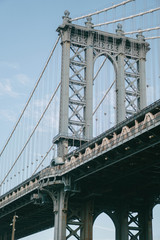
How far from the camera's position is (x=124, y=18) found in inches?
2904

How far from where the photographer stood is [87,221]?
72750 millimetres

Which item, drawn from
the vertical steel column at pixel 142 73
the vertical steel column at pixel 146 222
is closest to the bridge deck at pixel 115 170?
the vertical steel column at pixel 146 222

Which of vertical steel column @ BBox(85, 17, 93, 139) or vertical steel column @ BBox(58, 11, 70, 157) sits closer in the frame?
vertical steel column @ BBox(58, 11, 70, 157)

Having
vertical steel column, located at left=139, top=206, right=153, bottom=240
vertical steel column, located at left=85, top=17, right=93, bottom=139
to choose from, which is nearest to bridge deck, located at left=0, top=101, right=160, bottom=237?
vertical steel column, located at left=139, top=206, right=153, bottom=240

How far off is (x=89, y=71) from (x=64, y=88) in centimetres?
482

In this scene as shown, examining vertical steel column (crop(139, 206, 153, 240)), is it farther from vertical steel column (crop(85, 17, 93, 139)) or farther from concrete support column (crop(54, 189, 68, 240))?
vertical steel column (crop(85, 17, 93, 139))

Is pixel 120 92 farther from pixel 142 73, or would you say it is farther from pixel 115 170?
pixel 115 170

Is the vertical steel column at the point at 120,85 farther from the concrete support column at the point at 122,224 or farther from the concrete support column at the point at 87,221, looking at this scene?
the concrete support column at the point at 122,224

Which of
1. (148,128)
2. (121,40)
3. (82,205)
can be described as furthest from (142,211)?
(148,128)

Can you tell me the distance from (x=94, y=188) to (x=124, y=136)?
63.2 ft

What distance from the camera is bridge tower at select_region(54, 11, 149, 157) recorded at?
74250 mm

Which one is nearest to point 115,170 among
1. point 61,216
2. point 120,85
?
point 61,216

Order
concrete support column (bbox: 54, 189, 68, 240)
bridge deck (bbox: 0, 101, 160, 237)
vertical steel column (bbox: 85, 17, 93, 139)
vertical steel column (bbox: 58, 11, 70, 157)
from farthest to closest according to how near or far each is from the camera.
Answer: vertical steel column (bbox: 85, 17, 93, 139) → vertical steel column (bbox: 58, 11, 70, 157) → concrete support column (bbox: 54, 189, 68, 240) → bridge deck (bbox: 0, 101, 160, 237)

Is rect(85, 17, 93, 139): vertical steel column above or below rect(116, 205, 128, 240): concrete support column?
above
